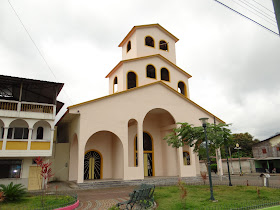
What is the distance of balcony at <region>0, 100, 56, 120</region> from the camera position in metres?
14.7

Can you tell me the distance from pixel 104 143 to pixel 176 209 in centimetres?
1351

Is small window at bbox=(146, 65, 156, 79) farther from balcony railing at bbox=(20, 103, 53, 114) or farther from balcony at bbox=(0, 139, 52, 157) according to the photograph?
balcony at bbox=(0, 139, 52, 157)

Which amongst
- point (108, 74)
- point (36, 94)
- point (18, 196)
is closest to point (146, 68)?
point (108, 74)

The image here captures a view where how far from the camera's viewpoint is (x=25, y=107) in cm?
1575

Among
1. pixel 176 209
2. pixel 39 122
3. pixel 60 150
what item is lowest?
pixel 176 209

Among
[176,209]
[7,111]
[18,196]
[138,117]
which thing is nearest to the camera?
[176,209]

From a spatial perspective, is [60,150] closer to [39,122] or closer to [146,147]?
[39,122]

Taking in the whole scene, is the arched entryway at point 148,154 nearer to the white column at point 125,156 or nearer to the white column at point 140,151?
the white column at point 140,151

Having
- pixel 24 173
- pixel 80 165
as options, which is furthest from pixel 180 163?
pixel 24 173

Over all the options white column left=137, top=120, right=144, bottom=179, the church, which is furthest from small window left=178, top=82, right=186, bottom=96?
white column left=137, top=120, right=144, bottom=179

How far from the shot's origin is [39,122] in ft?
53.4

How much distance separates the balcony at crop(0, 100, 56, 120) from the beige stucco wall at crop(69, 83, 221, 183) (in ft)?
Answer: 5.23

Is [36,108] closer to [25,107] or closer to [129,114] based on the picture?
[25,107]

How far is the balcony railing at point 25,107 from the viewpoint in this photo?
589 inches
